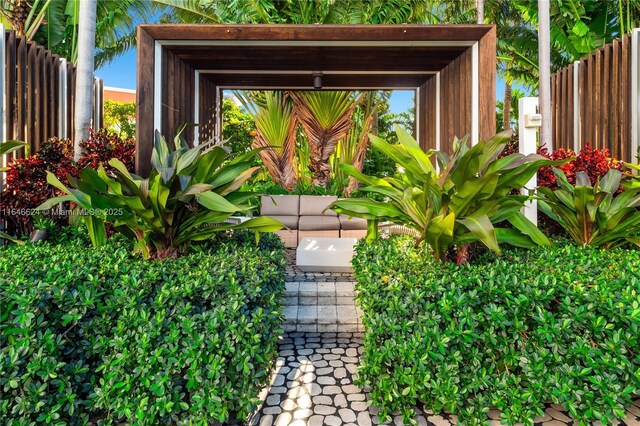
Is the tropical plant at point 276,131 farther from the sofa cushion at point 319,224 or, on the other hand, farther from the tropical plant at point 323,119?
the sofa cushion at point 319,224

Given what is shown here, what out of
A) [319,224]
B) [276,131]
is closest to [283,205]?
[319,224]

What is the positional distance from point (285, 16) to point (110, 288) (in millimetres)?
7438

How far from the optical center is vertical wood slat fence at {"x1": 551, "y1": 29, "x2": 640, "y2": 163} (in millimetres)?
4664

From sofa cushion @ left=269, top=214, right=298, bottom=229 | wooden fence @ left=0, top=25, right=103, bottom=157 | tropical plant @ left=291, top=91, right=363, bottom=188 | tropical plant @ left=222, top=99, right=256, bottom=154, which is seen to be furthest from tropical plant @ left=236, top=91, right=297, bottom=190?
wooden fence @ left=0, top=25, right=103, bottom=157

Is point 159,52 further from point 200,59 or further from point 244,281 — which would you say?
point 244,281

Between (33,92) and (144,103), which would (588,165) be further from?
(33,92)

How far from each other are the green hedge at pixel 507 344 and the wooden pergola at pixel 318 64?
1930mm

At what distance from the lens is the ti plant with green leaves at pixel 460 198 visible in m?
2.13

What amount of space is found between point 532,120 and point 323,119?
4441mm

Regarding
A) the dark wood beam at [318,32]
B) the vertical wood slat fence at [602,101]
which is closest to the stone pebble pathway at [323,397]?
the dark wood beam at [318,32]

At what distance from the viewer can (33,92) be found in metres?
4.23

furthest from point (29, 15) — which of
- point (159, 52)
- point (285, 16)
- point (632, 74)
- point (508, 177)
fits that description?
point (632, 74)

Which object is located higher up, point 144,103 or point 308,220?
point 144,103

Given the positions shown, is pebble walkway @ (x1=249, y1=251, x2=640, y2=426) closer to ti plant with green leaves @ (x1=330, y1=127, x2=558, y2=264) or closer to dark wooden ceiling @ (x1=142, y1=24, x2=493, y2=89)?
ti plant with green leaves @ (x1=330, y1=127, x2=558, y2=264)
